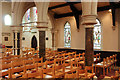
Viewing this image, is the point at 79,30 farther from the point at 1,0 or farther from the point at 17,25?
the point at 1,0

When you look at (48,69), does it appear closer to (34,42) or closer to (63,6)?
(63,6)

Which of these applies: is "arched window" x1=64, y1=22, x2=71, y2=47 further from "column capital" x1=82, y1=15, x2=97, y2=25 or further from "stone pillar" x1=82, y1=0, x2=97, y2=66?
A: "column capital" x1=82, y1=15, x2=97, y2=25

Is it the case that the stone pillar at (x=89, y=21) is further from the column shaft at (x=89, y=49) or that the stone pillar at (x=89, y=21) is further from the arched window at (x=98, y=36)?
the arched window at (x=98, y=36)

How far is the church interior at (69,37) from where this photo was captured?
6.30 meters

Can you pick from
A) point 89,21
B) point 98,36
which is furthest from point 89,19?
point 98,36

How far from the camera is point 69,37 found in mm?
14016

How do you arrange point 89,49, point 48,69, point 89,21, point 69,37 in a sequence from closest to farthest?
point 48,69
point 89,21
point 89,49
point 69,37

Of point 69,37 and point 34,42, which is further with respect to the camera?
point 34,42

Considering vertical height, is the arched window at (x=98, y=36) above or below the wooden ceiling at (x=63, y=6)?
below

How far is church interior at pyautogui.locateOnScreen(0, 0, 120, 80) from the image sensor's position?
20.7ft

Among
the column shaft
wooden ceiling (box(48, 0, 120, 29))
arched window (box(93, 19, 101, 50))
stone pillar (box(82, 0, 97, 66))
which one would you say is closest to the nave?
the column shaft

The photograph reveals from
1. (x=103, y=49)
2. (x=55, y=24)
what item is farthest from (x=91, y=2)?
(x=55, y=24)

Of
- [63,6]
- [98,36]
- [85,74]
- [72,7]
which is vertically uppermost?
[63,6]

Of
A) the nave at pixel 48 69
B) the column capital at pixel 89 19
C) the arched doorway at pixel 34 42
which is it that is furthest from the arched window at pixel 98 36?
the arched doorway at pixel 34 42
